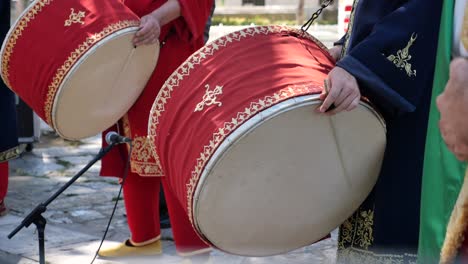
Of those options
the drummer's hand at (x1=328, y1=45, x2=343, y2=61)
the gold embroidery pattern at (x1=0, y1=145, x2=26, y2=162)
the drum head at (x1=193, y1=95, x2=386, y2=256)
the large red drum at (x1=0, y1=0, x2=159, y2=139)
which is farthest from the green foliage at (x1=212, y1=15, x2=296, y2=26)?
the drum head at (x1=193, y1=95, x2=386, y2=256)

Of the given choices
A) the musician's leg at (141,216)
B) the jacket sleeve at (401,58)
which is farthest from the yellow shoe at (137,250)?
the jacket sleeve at (401,58)

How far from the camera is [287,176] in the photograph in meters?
2.28

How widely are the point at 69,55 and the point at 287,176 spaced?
1.37 meters

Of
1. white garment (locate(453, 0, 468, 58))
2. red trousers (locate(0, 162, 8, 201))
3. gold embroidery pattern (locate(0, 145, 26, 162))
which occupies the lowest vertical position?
red trousers (locate(0, 162, 8, 201))

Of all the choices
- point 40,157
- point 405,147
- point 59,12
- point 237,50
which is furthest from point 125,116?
point 40,157

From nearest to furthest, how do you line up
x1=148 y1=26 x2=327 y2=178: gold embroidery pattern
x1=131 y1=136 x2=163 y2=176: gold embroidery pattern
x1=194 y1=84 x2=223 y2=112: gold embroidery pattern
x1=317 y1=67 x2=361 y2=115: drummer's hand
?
x1=317 y1=67 x2=361 y2=115: drummer's hand
x1=194 y1=84 x2=223 y2=112: gold embroidery pattern
x1=148 y1=26 x2=327 y2=178: gold embroidery pattern
x1=131 y1=136 x2=163 y2=176: gold embroidery pattern

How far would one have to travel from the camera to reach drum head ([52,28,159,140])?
3.39 metres

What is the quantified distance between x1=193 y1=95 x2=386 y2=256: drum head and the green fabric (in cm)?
19

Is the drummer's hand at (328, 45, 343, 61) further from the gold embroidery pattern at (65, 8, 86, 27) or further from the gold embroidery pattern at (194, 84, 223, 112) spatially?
the gold embroidery pattern at (65, 8, 86, 27)

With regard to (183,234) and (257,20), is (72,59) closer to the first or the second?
(183,234)

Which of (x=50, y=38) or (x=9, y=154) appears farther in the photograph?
(x=9, y=154)

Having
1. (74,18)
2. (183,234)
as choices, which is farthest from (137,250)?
(74,18)

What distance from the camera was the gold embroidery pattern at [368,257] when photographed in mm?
2268

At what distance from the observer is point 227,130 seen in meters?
2.15
